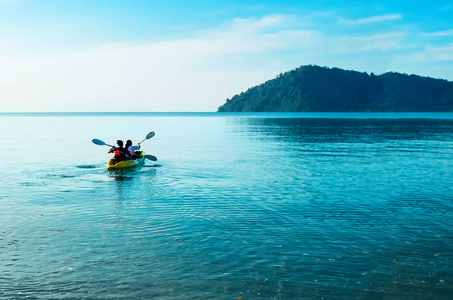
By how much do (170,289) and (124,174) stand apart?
1865 centimetres

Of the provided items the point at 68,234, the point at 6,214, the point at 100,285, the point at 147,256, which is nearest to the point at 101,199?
the point at 6,214

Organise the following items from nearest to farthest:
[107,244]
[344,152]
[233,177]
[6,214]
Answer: [107,244] → [6,214] → [233,177] → [344,152]

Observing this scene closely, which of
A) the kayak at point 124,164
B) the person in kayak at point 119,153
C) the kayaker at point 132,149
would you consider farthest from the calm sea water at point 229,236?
the kayaker at point 132,149

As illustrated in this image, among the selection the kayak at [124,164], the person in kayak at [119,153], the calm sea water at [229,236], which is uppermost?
the person in kayak at [119,153]

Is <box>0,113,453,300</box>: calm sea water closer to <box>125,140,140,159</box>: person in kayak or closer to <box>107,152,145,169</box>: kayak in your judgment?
<box>107,152,145,169</box>: kayak

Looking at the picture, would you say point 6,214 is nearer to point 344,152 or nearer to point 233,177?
point 233,177

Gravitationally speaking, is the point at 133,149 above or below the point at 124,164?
above

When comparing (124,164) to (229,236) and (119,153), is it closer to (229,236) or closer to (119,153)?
(119,153)

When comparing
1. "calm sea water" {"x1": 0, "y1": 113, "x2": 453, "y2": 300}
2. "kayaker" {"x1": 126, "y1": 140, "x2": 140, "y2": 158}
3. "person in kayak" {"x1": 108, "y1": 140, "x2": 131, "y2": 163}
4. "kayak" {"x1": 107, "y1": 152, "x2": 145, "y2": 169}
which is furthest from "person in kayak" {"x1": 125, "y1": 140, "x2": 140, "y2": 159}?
"calm sea water" {"x1": 0, "y1": 113, "x2": 453, "y2": 300}

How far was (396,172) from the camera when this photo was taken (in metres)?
26.1

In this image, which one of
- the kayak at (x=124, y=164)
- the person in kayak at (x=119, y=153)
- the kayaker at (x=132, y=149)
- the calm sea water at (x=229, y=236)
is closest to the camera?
the calm sea water at (x=229, y=236)

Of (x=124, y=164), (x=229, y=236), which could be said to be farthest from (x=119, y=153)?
(x=229, y=236)

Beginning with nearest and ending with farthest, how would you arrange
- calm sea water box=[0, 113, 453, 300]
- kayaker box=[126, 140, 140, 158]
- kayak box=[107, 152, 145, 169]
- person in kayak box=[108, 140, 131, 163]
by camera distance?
calm sea water box=[0, 113, 453, 300]
kayak box=[107, 152, 145, 169]
person in kayak box=[108, 140, 131, 163]
kayaker box=[126, 140, 140, 158]

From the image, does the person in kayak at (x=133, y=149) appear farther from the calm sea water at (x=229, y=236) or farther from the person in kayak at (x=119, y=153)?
the calm sea water at (x=229, y=236)
